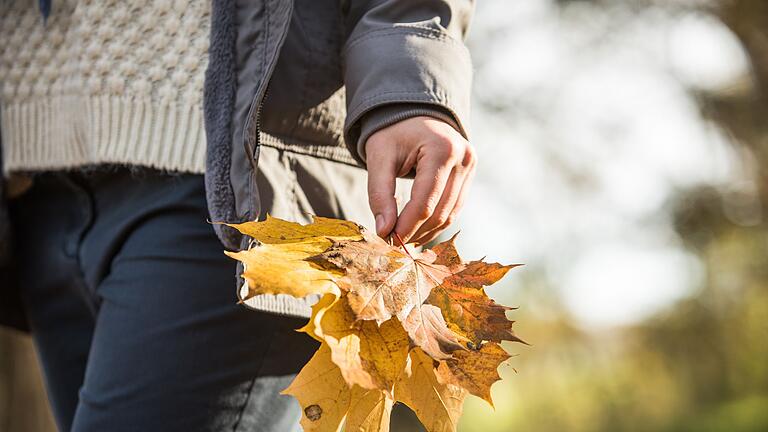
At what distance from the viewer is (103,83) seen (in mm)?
1137

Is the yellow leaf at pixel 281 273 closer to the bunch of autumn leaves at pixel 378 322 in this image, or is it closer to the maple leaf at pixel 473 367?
the bunch of autumn leaves at pixel 378 322

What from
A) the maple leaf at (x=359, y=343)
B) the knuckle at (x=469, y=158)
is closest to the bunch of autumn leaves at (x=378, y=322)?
the maple leaf at (x=359, y=343)

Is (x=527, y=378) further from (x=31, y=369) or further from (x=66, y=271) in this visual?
(x=66, y=271)

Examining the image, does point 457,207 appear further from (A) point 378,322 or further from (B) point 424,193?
(A) point 378,322

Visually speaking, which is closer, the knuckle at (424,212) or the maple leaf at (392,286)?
the maple leaf at (392,286)

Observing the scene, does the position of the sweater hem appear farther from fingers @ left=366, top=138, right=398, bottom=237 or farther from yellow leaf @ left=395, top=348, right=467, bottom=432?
yellow leaf @ left=395, top=348, right=467, bottom=432

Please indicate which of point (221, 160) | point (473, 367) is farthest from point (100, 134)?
point (473, 367)

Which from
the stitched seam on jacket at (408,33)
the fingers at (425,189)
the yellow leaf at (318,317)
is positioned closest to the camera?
the yellow leaf at (318,317)

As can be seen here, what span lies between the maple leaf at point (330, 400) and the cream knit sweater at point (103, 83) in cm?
38

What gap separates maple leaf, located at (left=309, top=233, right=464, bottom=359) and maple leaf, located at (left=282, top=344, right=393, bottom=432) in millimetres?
70

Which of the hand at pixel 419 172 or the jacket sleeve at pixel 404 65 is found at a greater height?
the jacket sleeve at pixel 404 65

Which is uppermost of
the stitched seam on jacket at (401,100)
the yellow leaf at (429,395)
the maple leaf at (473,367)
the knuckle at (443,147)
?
the stitched seam on jacket at (401,100)

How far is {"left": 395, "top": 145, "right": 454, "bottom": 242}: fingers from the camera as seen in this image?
2.83ft

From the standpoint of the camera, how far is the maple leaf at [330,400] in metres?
0.79
